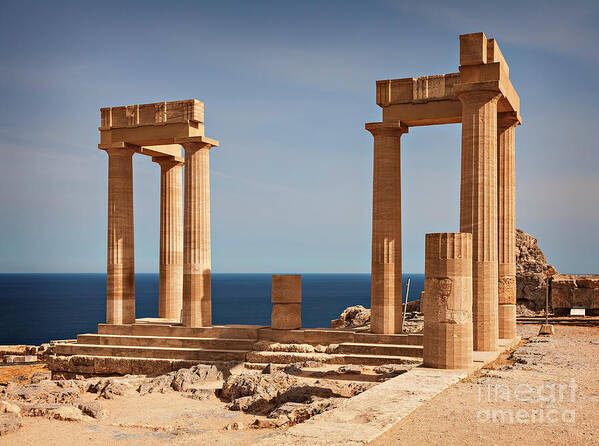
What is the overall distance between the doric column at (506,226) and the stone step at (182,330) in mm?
8156

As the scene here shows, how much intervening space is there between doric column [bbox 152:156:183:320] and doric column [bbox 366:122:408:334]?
30.8 feet

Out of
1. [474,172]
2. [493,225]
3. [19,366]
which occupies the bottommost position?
[19,366]

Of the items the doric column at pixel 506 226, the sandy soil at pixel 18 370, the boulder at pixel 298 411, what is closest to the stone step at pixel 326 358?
the doric column at pixel 506 226

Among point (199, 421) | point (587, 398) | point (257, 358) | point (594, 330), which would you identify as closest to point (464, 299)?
point (587, 398)

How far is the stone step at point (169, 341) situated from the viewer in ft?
72.0

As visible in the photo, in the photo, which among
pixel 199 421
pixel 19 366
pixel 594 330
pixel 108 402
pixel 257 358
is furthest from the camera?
pixel 19 366

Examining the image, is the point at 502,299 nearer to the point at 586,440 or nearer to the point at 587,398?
the point at 587,398

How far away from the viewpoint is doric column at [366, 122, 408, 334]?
68.2ft

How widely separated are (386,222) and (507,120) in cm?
526

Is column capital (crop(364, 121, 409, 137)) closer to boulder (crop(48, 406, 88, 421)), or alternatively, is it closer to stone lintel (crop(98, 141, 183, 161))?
stone lintel (crop(98, 141, 183, 161))

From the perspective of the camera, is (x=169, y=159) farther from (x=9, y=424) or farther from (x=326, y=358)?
(x=9, y=424)

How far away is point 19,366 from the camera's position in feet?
91.6

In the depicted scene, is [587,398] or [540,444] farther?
[587,398]

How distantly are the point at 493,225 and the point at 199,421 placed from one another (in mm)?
9661
